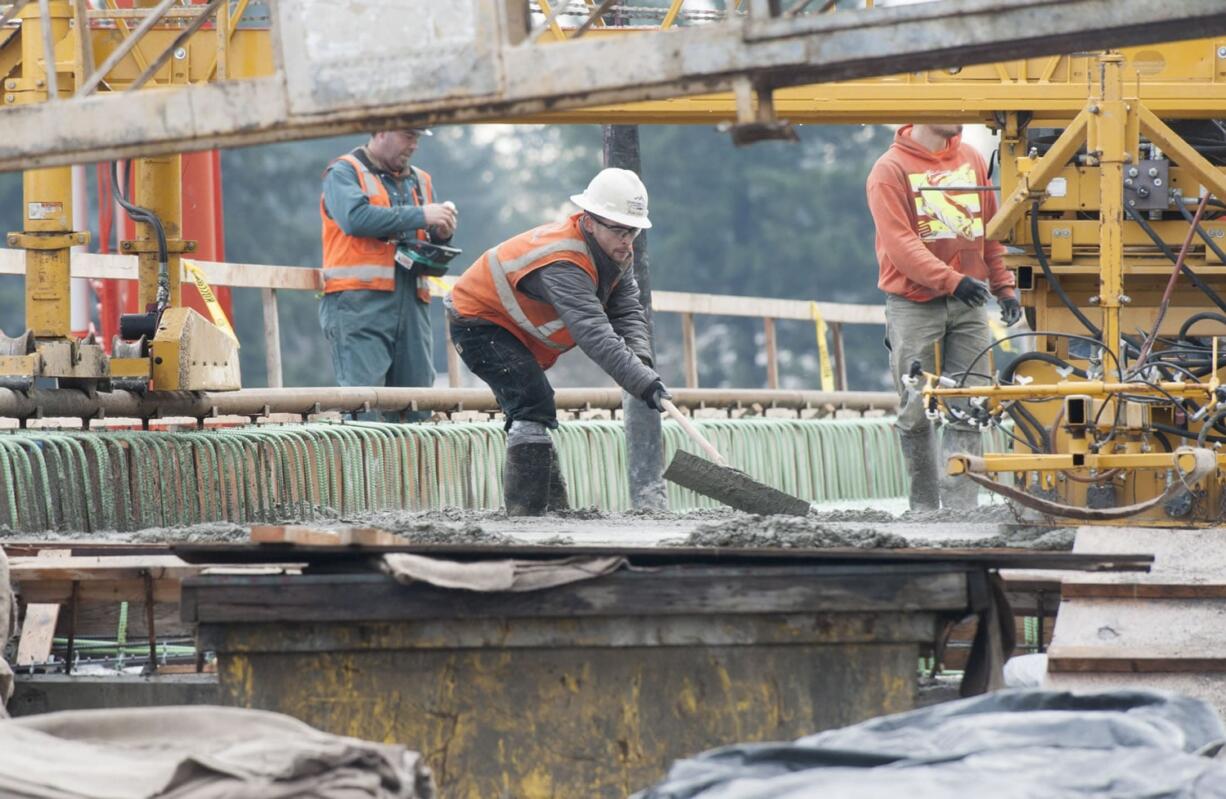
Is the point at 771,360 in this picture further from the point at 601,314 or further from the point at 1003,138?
the point at 601,314

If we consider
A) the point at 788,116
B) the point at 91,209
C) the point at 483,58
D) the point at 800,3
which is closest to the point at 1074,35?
the point at 800,3

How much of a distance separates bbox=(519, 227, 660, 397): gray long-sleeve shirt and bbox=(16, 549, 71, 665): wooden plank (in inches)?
102

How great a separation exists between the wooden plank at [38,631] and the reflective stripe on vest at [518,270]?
282 centimetres

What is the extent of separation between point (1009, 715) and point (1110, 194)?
13.8 ft

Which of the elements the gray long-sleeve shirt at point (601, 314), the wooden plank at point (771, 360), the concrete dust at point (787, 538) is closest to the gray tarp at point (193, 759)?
the concrete dust at point (787, 538)

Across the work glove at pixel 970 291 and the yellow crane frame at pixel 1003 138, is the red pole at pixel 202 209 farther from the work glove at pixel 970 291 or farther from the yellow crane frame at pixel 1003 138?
the work glove at pixel 970 291

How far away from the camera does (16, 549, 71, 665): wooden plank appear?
23.1 ft

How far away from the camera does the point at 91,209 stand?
133 feet

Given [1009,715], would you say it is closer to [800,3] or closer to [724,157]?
[800,3]

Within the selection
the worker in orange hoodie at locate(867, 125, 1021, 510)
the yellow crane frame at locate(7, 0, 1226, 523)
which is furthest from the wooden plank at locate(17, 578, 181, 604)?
the worker in orange hoodie at locate(867, 125, 1021, 510)

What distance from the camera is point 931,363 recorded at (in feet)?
34.0

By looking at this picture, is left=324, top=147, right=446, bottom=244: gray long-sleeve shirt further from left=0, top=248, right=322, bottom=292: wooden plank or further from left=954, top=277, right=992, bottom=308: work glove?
left=954, top=277, right=992, bottom=308: work glove

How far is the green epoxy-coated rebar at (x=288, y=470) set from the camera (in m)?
8.50

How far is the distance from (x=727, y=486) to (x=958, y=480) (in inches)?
68.2
